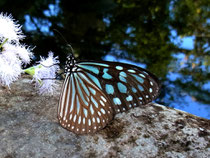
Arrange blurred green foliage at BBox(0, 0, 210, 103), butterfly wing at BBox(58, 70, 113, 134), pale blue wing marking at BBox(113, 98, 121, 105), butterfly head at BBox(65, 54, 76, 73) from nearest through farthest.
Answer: butterfly wing at BBox(58, 70, 113, 134), pale blue wing marking at BBox(113, 98, 121, 105), butterfly head at BBox(65, 54, 76, 73), blurred green foliage at BBox(0, 0, 210, 103)

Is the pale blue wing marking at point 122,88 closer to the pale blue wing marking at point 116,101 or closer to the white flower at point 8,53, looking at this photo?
the pale blue wing marking at point 116,101

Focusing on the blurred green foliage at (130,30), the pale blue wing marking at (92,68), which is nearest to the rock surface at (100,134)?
the pale blue wing marking at (92,68)

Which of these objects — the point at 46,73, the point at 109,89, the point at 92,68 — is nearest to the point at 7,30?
the point at 46,73

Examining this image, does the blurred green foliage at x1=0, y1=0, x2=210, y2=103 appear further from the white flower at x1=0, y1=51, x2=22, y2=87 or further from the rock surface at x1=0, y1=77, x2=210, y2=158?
the white flower at x1=0, y1=51, x2=22, y2=87

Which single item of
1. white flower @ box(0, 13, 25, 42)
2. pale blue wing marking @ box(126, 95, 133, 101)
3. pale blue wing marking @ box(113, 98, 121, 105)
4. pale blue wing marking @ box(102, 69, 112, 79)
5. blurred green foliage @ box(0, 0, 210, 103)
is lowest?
pale blue wing marking @ box(113, 98, 121, 105)

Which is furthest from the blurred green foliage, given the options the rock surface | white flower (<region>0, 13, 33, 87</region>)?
white flower (<region>0, 13, 33, 87</region>)

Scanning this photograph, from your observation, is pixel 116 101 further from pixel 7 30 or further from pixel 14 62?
pixel 7 30
